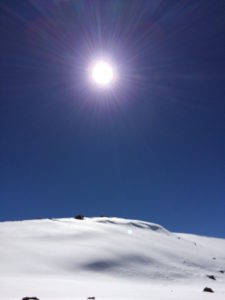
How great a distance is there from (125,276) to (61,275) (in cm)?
446

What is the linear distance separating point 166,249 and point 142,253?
4744 mm

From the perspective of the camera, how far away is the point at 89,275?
19.7m

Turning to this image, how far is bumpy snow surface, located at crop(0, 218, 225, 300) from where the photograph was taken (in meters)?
14.3

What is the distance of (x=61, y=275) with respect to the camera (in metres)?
18.4

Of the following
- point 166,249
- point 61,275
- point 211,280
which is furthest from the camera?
point 166,249

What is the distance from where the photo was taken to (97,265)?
855 inches

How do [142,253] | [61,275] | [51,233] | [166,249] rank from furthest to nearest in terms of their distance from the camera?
[166,249] → [51,233] → [142,253] → [61,275]

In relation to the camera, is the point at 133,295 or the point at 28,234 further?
the point at 28,234

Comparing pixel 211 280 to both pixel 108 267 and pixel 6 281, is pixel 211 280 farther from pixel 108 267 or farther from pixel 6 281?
pixel 6 281

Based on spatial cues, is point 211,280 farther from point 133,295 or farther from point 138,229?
point 138,229

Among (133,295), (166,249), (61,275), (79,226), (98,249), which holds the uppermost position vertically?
(79,226)

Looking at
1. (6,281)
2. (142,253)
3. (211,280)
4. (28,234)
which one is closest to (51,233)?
(28,234)

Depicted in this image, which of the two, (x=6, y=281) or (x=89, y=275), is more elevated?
(x=89, y=275)

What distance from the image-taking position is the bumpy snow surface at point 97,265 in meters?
14.3
